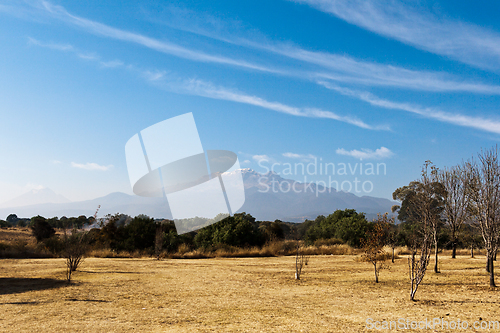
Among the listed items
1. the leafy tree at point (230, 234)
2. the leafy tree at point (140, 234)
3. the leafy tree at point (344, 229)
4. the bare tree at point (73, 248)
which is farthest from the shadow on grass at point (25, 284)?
the leafy tree at point (344, 229)

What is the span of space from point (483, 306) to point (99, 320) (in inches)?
345

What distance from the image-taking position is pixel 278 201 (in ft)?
619

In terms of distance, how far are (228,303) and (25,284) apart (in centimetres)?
754

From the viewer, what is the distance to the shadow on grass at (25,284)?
10.3 meters

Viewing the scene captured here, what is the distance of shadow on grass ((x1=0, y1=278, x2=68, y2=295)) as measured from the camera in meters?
10.3

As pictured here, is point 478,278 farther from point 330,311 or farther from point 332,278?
point 330,311

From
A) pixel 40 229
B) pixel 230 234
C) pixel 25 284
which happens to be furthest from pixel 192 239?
pixel 40 229

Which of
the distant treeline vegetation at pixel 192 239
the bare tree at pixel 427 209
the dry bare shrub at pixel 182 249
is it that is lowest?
the dry bare shrub at pixel 182 249

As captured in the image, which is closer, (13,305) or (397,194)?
(13,305)

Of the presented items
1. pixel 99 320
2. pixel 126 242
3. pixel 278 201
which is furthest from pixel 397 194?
pixel 278 201

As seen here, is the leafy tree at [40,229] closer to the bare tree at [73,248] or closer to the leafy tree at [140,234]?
the leafy tree at [140,234]

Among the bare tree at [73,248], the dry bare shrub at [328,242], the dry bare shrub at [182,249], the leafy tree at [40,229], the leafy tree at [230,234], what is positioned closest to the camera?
the bare tree at [73,248]

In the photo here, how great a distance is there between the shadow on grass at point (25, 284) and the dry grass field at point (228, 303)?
31 mm

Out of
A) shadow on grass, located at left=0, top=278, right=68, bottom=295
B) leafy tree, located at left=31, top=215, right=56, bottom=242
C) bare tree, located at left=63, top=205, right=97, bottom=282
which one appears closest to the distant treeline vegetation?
bare tree, located at left=63, top=205, right=97, bottom=282
